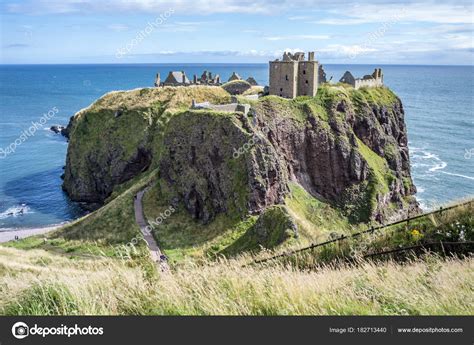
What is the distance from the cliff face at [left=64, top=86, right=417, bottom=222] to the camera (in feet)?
187

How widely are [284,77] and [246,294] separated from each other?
6499cm

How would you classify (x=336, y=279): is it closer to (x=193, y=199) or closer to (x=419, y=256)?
(x=419, y=256)

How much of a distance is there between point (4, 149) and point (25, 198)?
40.2 metres

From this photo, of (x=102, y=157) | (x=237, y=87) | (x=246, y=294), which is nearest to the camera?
(x=246, y=294)

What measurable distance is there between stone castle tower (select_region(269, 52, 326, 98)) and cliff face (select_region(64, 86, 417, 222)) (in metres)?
2.18

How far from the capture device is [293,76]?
71.1m

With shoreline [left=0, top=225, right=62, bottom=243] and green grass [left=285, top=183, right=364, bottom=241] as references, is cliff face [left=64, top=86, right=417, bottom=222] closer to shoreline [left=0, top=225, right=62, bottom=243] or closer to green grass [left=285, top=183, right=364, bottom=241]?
green grass [left=285, top=183, right=364, bottom=241]

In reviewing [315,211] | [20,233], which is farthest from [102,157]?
[315,211]

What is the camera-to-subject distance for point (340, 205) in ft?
228

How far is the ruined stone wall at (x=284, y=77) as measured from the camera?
71.1 m

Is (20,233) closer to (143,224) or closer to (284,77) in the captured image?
(143,224)

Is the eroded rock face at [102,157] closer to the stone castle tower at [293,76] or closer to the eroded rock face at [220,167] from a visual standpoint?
the eroded rock face at [220,167]

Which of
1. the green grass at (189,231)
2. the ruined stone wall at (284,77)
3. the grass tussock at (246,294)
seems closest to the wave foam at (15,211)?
the green grass at (189,231)
